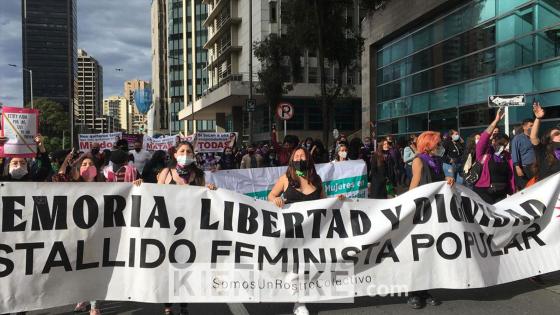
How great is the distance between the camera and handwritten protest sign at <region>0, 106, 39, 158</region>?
7251 millimetres

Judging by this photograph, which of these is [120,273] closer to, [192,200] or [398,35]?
[192,200]

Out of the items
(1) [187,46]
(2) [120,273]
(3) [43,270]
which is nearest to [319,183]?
(2) [120,273]

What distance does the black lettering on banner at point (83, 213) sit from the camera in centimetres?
480

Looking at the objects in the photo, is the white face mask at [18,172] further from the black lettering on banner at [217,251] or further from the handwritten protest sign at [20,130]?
the black lettering on banner at [217,251]

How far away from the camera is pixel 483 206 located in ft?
18.2

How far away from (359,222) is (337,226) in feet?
0.75

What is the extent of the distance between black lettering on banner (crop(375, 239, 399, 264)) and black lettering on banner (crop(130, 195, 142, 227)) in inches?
92.4

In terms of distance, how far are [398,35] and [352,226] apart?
71.6 ft

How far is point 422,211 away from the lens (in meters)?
5.33

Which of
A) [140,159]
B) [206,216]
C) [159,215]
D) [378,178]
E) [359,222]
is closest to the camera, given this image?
[159,215]

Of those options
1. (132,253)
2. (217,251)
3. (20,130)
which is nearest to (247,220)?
(217,251)

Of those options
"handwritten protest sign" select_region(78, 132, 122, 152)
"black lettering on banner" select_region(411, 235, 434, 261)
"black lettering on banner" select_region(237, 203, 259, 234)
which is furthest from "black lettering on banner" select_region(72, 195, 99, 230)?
"handwritten protest sign" select_region(78, 132, 122, 152)

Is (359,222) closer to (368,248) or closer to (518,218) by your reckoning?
(368,248)

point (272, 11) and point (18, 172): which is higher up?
point (272, 11)
